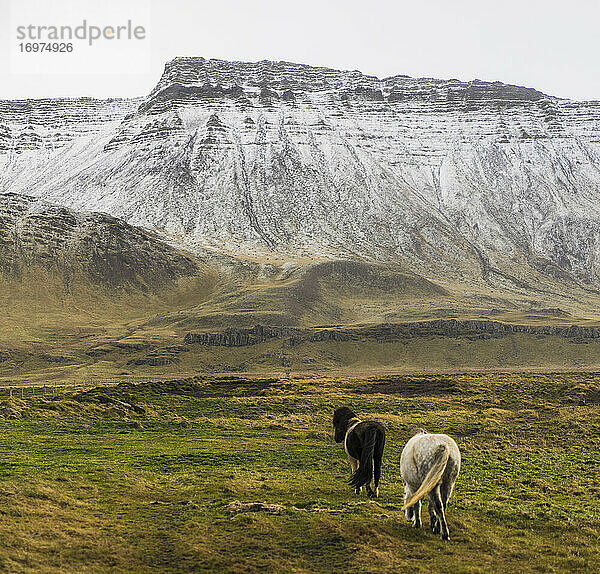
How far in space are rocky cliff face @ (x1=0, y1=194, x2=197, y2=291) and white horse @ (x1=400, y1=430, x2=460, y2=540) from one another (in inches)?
6847

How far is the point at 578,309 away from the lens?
19838 centimetres

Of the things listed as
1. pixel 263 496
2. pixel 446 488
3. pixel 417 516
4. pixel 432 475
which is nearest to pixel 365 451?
pixel 263 496

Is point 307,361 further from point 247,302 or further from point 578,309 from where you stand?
point 578,309

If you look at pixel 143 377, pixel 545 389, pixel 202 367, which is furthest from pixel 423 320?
pixel 545 389

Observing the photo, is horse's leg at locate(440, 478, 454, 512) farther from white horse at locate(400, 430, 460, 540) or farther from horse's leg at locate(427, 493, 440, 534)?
horse's leg at locate(427, 493, 440, 534)

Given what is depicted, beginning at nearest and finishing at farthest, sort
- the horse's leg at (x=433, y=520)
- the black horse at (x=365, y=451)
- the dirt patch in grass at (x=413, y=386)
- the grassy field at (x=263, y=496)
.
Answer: the grassy field at (x=263, y=496)
the horse's leg at (x=433, y=520)
the black horse at (x=365, y=451)
the dirt patch in grass at (x=413, y=386)

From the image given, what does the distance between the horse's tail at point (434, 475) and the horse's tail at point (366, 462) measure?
145 inches

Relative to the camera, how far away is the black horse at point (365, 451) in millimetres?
19364

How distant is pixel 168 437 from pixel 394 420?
15318 mm

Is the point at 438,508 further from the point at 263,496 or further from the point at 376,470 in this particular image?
the point at 263,496

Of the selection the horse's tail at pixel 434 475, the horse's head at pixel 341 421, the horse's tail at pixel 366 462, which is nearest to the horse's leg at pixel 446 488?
the horse's tail at pixel 434 475

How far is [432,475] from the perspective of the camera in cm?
1528

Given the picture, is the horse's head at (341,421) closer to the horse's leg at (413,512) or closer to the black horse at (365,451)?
the black horse at (365,451)

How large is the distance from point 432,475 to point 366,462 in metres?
4.71
